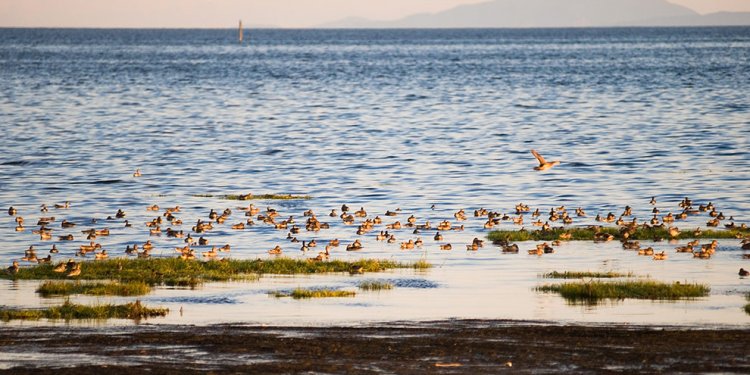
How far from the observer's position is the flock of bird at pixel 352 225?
31250mm

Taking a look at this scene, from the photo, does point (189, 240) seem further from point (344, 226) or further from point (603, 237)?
point (603, 237)

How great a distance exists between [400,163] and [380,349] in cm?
4116

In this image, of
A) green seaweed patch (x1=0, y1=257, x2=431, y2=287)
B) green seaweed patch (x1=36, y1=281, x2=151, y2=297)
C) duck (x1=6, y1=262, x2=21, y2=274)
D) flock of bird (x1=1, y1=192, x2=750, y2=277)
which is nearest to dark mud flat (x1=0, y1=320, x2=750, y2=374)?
green seaweed patch (x1=36, y1=281, x2=151, y2=297)

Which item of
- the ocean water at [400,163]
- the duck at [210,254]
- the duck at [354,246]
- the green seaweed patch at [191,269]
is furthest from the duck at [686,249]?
the duck at [210,254]

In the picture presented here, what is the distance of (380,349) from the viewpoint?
19.0m

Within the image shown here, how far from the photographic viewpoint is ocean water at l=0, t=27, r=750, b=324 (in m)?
25.5

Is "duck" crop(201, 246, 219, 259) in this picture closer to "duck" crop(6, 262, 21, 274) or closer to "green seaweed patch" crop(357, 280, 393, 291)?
"duck" crop(6, 262, 21, 274)

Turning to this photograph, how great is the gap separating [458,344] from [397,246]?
47.0ft

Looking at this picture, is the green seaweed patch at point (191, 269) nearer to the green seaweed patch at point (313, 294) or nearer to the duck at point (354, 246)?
the green seaweed patch at point (313, 294)

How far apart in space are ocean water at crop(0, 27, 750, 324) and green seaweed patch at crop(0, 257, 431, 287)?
38.4 inches

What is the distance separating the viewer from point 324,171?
56.9 m

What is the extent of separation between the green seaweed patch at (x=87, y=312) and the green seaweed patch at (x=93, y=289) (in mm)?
2176

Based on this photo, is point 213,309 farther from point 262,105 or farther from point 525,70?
point 525,70

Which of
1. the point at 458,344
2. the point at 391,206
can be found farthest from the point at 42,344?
the point at 391,206
